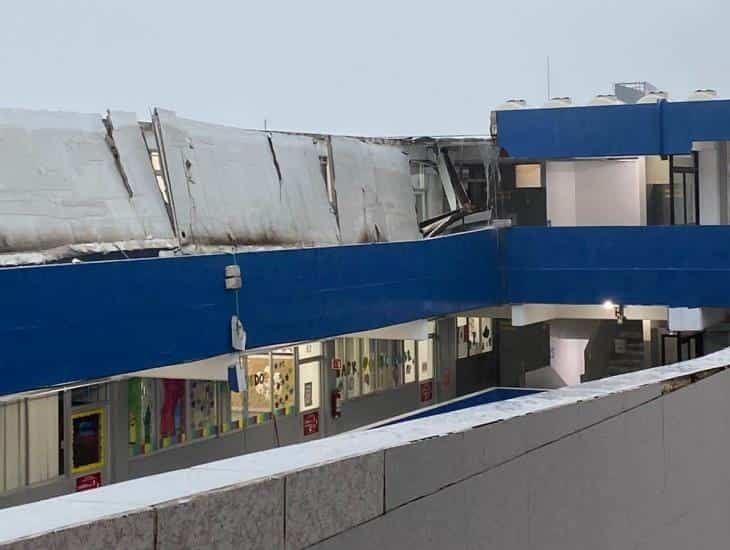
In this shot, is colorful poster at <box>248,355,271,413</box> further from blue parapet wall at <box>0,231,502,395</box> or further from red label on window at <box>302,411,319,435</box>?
blue parapet wall at <box>0,231,502,395</box>

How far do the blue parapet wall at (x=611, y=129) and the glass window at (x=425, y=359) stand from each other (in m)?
4.02

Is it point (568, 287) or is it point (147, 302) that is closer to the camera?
point (147, 302)

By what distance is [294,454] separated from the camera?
324 cm

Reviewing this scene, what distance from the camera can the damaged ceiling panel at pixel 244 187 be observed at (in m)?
15.1

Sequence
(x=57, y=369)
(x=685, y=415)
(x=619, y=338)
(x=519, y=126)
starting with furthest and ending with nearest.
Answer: (x=619, y=338), (x=519, y=126), (x=57, y=369), (x=685, y=415)

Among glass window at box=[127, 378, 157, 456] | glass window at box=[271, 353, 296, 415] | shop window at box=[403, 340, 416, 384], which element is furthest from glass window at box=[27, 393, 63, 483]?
shop window at box=[403, 340, 416, 384]

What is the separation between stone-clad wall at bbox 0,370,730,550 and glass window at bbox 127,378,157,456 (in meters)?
9.47

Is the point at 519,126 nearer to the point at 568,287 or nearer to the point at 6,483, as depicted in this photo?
the point at 568,287

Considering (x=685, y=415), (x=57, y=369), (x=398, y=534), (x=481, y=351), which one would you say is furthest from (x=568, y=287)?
(x=398, y=534)

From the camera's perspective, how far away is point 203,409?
1639cm

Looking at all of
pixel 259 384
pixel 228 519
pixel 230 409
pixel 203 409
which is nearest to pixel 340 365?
pixel 259 384

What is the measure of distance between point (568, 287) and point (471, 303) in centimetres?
190

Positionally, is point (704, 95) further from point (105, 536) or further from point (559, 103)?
point (105, 536)

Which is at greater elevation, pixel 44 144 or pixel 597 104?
pixel 597 104
